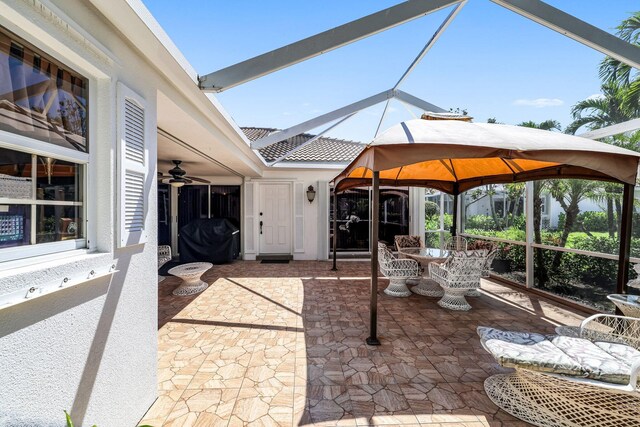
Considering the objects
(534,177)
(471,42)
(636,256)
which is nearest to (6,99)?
(471,42)

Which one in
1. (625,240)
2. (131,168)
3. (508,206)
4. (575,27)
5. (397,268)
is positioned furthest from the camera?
(508,206)

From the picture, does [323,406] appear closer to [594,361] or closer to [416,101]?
[594,361]

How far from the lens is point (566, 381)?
6.50ft

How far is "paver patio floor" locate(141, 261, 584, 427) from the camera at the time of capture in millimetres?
2125

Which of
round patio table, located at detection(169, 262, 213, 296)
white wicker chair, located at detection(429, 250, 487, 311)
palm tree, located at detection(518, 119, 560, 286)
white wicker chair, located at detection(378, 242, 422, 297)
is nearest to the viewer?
white wicker chair, located at detection(429, 250, 487, 311)

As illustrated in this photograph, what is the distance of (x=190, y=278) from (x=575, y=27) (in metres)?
6.39

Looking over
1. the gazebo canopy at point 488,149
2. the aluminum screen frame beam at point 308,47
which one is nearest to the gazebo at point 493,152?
the gazebo canopy at point 488,149

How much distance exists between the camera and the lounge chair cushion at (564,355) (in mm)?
1932

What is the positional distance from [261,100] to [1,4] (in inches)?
160

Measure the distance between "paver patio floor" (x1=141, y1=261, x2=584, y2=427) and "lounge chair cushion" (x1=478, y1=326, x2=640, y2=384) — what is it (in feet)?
1.48

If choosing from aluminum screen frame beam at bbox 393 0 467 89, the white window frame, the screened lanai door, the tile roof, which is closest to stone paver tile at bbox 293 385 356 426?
the white window frame

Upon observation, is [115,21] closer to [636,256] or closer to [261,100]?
[261,100]

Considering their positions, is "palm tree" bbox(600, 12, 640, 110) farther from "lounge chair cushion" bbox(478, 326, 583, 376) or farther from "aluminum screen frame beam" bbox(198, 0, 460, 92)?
"lounge chair cushion" bbox(478, 326, 583, 376)

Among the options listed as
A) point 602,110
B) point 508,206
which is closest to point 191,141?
point 508,206
